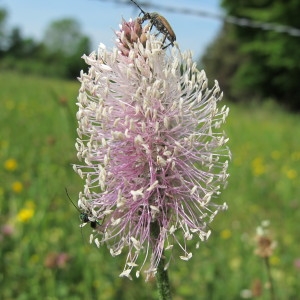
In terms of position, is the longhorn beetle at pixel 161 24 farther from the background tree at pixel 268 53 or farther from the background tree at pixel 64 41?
the background tree at pixel 64 41

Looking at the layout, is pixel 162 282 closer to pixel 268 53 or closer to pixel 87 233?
pixel 87 233

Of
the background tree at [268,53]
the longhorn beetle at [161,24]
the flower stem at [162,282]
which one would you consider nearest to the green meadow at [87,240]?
the flower stem at [162,282]

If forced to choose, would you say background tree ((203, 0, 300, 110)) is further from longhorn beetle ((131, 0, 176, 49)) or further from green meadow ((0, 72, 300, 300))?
longhorn beetle ((131, 0, 176, 49))

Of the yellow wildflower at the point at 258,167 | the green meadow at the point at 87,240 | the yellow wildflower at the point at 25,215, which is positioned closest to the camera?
the green meadow at the point at 87,240

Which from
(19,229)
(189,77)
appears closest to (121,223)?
(189,77)

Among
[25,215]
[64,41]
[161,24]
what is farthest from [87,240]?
[64,41]

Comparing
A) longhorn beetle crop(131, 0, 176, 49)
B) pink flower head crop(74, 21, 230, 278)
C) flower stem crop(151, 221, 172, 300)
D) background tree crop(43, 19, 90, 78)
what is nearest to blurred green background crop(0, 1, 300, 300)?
pink flower head crop(74, 21, 230, 278)
